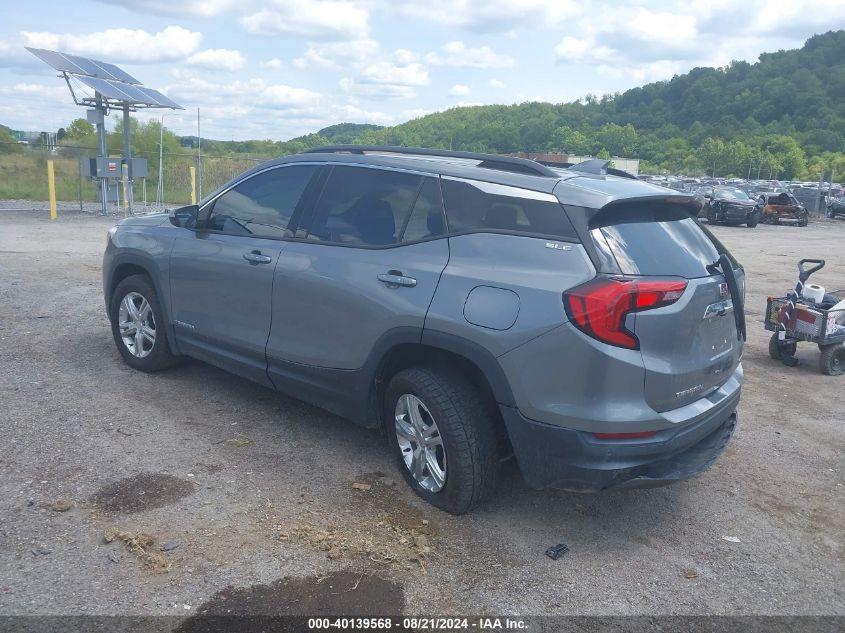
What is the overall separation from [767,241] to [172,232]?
2068 centimetres

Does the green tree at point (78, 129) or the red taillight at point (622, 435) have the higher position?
the green tree at point (78, 129)

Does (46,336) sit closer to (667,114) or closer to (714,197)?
(714,197)

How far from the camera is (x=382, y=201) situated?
435 centimetres

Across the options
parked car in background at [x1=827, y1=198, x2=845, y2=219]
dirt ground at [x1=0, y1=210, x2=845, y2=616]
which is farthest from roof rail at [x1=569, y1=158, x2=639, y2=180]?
parked car in background at [x1=827, y1=198, x2=845, y2=219]

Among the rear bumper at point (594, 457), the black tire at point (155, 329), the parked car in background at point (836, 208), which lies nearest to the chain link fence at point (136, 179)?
the black tire at point (155, 329)

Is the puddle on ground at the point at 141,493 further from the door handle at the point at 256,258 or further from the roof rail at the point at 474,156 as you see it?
the roof rail at the point at 474,156

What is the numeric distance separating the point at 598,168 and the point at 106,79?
18.8 meters

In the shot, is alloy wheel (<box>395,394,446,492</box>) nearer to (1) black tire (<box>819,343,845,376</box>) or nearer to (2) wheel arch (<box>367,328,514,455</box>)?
(2) wheel arch (<box>367,328,514,455</box>)

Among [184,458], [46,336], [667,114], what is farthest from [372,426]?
[667,114]

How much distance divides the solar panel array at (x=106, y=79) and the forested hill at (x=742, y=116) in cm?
3164

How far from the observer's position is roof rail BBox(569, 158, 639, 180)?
14.4 feet

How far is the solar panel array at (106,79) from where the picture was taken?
721 inches

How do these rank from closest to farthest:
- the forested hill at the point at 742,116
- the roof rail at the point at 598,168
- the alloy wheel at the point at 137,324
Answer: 1. the roof rail at the point at 598,168
2. the alloy wheel at the point at 137,324
3. the forested hill at the point at 742,116

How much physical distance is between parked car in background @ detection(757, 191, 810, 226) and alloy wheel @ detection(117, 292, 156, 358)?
2970cm
